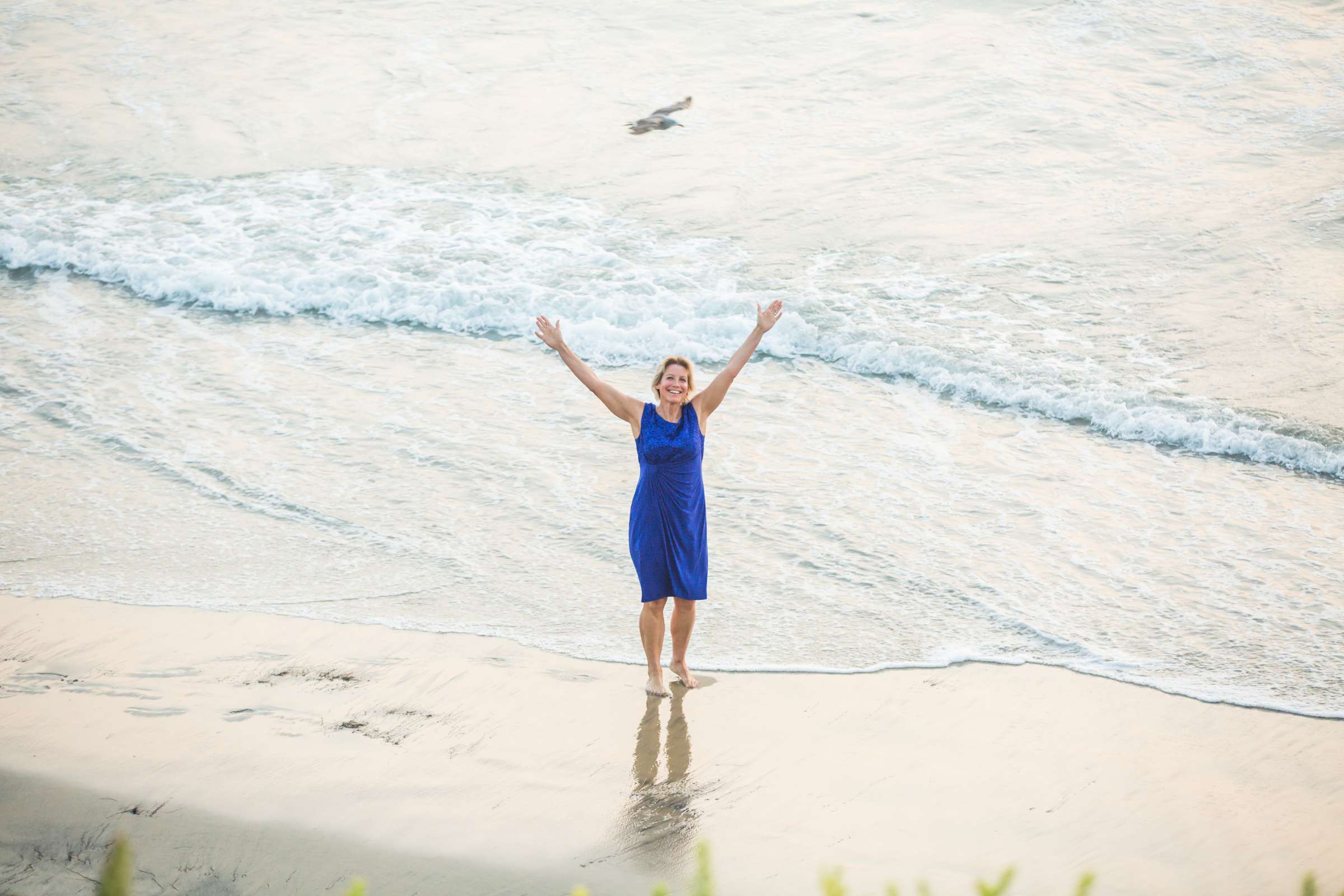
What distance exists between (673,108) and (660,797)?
12619 millimetres

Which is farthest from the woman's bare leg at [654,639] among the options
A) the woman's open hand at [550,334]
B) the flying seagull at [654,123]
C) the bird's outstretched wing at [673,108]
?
the bird's outstretched wing at [673,108]

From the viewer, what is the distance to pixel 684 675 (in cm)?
531

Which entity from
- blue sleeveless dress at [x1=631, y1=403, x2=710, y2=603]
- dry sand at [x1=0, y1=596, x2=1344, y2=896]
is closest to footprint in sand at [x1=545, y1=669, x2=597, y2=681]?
dry sand at [x1=0, y1=596, x2=1344, y2=896]

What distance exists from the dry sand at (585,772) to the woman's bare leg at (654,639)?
100 mm

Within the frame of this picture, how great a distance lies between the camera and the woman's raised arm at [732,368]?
518 centimetres

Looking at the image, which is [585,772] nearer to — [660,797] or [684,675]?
[660,797]

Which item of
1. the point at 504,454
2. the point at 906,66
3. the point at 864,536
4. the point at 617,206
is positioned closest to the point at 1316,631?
the point at 864,536

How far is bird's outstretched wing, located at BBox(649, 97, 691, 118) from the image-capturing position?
1523 cm

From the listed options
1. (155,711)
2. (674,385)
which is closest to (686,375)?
(674,385)

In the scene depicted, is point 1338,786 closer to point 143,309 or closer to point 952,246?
point 952,246

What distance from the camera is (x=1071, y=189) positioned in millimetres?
12812

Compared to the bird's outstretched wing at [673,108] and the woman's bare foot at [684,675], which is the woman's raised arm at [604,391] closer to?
the woman's bare foot at [684,675]

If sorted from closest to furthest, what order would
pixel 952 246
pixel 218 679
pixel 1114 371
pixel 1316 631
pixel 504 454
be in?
pixel 218 679 < pixel 1316 631 < pixel 504 454 < pixel 1114 371 < pixel 952 246

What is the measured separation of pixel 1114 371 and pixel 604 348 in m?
4.66
